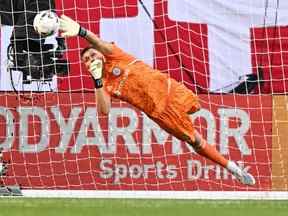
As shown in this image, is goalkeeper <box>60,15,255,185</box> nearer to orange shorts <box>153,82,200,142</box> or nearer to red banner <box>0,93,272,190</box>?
orange shorts <box>153,82,200,142</box>

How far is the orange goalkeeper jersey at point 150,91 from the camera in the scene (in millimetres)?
6738

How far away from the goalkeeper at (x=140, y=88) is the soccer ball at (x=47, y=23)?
57mm

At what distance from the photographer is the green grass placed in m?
5.94

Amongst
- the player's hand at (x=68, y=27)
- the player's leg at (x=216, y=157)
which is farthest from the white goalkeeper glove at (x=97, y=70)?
the player's leg at (x=216, y=157)

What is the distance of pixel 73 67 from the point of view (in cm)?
728

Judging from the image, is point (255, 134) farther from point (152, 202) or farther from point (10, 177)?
point (10, 177)

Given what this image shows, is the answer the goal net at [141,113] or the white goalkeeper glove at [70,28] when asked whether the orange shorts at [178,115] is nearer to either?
the goal net at [141,113]

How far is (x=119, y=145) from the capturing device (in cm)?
729

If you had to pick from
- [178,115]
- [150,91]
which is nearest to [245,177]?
[178,115]

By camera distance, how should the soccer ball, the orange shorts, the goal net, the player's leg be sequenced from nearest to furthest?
1. the soccer ball
2. the orange shorts
3. the player's leg
4. the goal net

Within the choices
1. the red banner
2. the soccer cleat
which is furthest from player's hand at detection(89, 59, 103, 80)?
the soccer cleat

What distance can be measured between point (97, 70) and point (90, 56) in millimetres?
169

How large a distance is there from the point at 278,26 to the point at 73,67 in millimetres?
1505

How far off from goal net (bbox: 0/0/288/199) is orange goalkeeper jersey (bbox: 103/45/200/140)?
22cm
